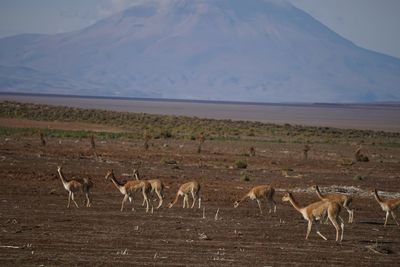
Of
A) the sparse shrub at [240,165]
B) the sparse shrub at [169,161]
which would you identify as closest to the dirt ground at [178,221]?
the sparse shrub at [169,161]

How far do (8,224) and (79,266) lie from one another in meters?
5.32

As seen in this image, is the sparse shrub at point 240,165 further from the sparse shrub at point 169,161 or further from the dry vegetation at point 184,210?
the sparse shrub at point 169,161

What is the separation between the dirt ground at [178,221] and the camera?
17.5m

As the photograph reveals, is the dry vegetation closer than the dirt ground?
No

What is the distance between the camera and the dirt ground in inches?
688

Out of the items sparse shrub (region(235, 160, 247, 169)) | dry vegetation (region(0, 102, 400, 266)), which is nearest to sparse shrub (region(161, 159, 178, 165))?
dry vegetation (region(0, 102, 400, 266))

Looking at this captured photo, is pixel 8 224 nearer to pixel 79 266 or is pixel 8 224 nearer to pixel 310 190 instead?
pixel 79 266

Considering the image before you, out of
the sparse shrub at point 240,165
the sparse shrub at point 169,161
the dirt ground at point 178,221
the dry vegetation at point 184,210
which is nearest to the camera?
the dirt ground at point 178,221

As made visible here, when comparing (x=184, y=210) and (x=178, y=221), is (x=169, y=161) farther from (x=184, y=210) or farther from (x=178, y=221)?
(x=178, y=221)

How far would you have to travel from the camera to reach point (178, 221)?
2259cm

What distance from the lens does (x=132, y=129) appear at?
76.6 meters

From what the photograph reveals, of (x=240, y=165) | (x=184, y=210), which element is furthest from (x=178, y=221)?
(x=240, y=165)

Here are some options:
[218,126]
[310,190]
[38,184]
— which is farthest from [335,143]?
[38,184]

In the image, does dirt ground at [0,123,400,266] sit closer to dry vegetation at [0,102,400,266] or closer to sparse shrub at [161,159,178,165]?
dry vegetation at [0,102,400,266]
